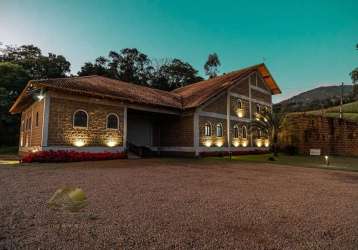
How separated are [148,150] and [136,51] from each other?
34148 mm

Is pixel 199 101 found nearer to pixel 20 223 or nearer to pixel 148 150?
pixel 148 150

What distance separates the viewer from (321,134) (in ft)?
68.6

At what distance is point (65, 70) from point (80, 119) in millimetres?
28068

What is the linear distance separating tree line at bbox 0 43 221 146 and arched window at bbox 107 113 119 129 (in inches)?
728

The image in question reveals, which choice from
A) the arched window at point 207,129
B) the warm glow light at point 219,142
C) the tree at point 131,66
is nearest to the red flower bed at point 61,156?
the arched window at point 207,129

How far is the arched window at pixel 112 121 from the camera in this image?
14.9 meters

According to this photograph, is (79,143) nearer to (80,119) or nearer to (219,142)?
(80,119)

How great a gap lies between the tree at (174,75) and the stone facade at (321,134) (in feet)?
86.1

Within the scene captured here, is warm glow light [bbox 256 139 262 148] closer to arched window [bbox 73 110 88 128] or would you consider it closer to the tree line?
arched window [bbox 73 110 88 128]

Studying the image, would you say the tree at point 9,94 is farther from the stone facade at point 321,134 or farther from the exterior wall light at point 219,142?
the stone facade at point 321,134

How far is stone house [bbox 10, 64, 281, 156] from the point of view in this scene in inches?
507

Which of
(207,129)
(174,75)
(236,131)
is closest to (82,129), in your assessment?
(207,129)

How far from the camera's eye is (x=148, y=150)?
19750mm

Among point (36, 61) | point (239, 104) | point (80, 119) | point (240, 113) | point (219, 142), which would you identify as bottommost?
point (219, 142)
